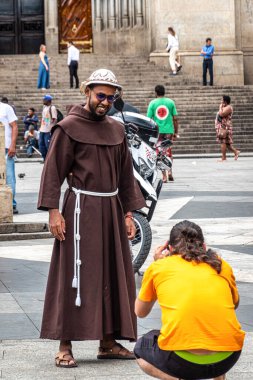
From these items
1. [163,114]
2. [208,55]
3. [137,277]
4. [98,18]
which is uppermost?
[98,18]

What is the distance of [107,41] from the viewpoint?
4228 centimetres

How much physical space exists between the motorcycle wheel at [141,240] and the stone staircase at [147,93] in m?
21.8

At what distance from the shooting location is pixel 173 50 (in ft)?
127

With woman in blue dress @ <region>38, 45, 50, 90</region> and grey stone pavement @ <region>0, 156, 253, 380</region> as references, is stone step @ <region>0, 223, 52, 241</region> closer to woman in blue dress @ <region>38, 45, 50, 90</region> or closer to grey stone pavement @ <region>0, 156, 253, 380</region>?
grey stone pavement @ <region>0, 156, 253, 380</region>

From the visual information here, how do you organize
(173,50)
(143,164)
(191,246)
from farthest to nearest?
(173,50)
(143,164)
(191,246)

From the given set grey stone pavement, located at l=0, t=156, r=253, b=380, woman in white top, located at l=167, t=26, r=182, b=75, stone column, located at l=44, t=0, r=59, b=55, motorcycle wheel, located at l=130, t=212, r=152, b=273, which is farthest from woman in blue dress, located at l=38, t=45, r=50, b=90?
motorcycle wheel, located at l=130, t=212, r=152, b=273

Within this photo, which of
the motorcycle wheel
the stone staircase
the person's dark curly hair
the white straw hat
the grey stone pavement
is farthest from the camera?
the stone staircase

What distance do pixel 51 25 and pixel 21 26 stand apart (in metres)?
1.44

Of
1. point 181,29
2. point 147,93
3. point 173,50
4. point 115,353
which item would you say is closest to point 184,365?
point 115,353

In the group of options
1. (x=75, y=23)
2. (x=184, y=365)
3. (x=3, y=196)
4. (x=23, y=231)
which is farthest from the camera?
(x=75, y=23)

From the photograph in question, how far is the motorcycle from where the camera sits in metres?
9.80

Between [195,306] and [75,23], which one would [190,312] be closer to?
[195,306]

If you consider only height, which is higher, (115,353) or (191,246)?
(191,246)

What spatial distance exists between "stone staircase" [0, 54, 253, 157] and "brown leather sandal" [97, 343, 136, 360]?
24703mm
